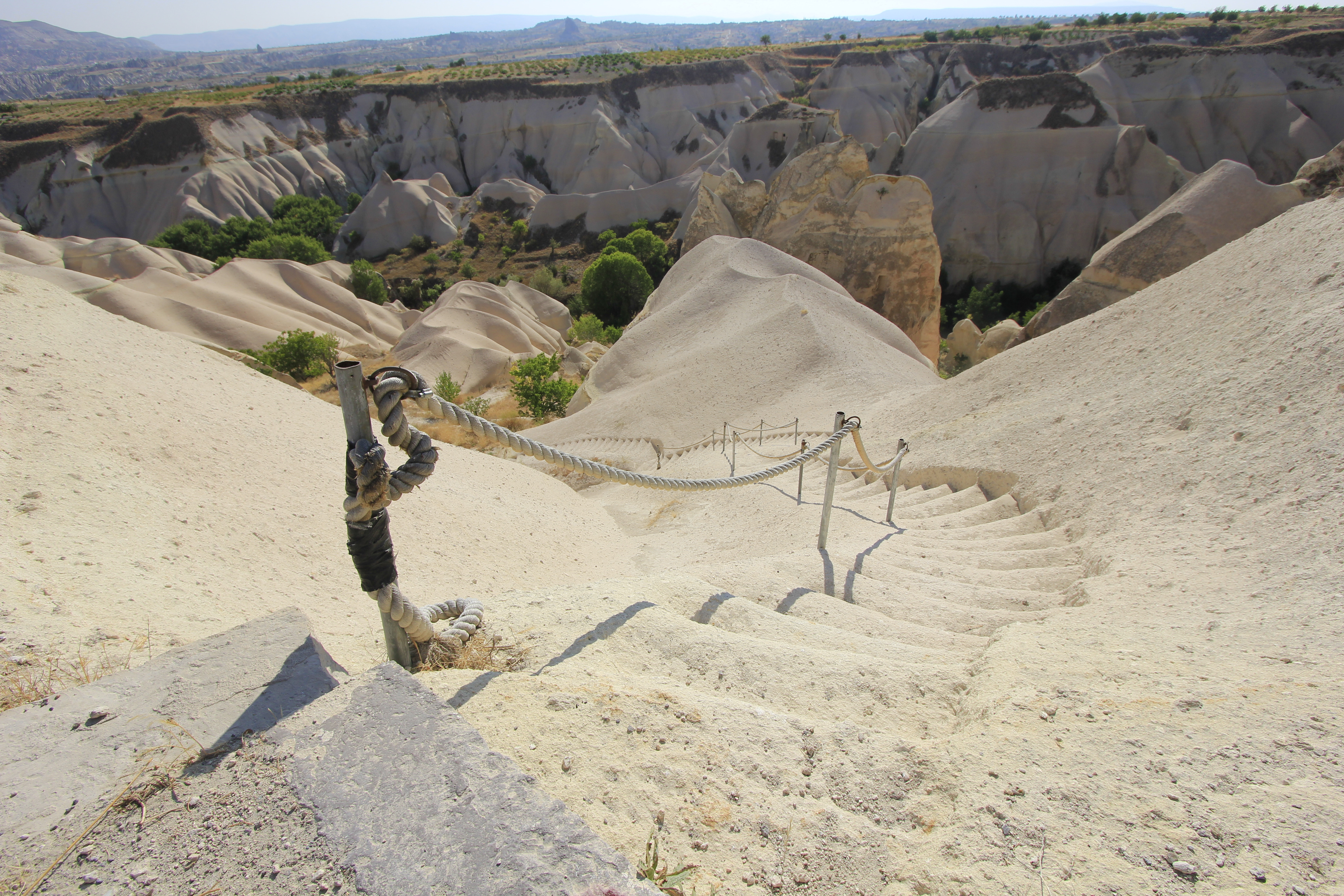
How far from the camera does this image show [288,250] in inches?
1506

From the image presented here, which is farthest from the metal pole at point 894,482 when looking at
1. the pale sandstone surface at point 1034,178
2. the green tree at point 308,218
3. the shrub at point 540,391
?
the green tree at point 308,218

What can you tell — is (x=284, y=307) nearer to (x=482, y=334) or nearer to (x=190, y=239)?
(x=482, y=334)

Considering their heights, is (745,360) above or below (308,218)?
above

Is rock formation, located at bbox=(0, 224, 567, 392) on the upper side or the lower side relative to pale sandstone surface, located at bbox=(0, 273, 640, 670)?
lower

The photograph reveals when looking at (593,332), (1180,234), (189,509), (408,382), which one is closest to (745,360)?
(1180,234)

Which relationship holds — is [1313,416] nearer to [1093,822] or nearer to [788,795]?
[1093,822]

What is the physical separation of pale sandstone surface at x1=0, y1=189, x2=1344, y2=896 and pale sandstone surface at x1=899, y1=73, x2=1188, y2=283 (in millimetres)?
28825

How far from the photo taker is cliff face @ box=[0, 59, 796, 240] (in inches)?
1779

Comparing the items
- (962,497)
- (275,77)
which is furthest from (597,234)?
(275,77)

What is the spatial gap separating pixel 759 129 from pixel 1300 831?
4372 cm

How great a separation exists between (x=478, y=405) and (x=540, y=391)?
1722mm

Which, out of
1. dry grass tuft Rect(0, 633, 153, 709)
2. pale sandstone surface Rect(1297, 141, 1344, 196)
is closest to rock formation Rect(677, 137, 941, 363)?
pale sandstone surface Rect(1297, 141, 1344, 196)

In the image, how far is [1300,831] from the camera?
7.50 feet

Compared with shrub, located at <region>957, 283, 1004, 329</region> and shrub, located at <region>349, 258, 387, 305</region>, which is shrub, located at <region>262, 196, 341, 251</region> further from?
shrub, located at <region>957, 283, 1004, 329</region>
